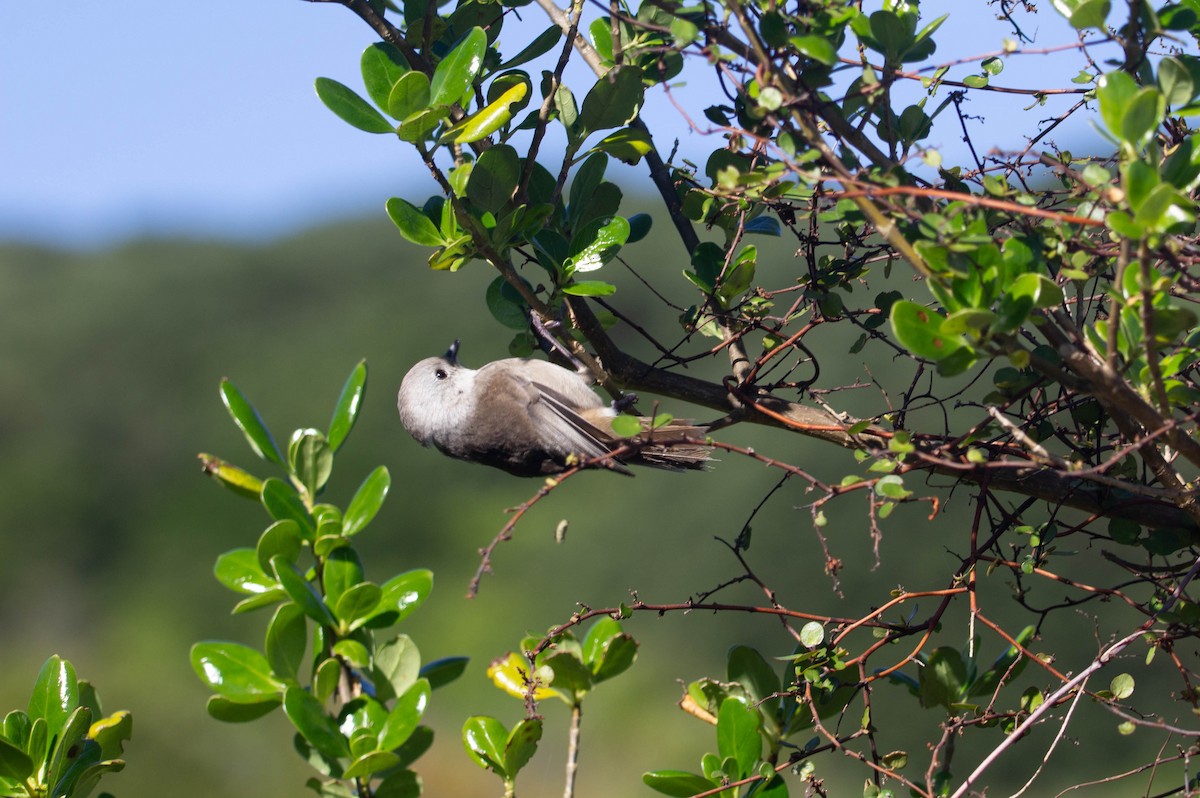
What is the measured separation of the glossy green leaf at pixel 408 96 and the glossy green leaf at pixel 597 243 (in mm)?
547

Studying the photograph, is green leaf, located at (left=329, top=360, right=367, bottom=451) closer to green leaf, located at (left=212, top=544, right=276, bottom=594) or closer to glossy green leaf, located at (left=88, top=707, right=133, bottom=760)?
green leaf, located at (left=212, top=544, right=276, bottom=594)

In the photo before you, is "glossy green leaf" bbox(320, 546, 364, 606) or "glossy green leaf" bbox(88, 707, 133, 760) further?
"glossy green leaf" bbox(88, 707, 133, 760)

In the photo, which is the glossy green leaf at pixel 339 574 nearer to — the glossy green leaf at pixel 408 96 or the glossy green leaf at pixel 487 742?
the glossy green leaf at pixel 487 742

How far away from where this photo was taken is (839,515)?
818 cm

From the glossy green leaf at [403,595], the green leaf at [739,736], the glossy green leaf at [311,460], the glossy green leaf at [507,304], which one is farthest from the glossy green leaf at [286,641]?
the glossy green leaf at [507,304]

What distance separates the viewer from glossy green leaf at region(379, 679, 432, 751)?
6.34 ft

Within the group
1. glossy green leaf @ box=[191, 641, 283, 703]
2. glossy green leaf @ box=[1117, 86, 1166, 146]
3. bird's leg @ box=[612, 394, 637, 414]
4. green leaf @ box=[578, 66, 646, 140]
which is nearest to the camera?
glossy green leaf @ box=[1117, 86, 1166, 146]

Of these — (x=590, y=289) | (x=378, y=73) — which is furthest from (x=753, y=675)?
(x=378, y=73)

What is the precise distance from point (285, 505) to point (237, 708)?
388 millimetres

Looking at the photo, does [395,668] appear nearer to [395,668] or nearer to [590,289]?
[395,668]

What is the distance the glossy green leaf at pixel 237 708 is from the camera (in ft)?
6.49

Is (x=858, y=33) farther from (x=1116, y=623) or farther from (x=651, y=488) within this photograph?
(x=651, y=488)

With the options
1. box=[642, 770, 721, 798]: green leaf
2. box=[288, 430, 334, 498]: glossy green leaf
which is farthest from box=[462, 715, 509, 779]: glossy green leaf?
box=[288, 430, 334, 498]: glossy green leaf

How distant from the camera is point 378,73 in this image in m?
2.25
